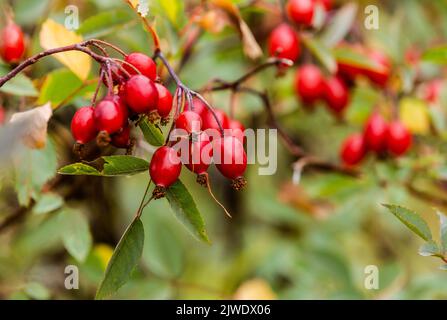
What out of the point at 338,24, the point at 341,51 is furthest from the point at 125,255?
the point at 338,24

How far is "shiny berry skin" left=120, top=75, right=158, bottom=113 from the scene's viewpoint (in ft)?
3.00

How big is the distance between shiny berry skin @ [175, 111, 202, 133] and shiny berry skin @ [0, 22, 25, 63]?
53 centimetres

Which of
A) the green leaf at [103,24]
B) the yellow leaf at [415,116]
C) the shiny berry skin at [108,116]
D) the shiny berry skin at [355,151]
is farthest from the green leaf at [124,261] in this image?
the yellow leaf at [415,116]

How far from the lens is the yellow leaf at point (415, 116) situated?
6.61 feet

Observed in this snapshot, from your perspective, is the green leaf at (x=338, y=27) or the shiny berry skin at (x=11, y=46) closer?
the shiny berry skin at (x=11, y=46)

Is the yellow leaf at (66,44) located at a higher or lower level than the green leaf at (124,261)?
higher

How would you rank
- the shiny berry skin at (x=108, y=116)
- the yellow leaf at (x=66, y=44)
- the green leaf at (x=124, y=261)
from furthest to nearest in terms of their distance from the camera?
the yellow leaf at (x=66, y=44) < the green leaf at (x=124, y=261) < the shiny berry skin at (x=108, y=116)

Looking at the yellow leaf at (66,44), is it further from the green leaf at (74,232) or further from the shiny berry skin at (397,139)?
the shiny berry skin at (397,139)

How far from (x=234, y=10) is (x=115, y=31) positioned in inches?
10.3

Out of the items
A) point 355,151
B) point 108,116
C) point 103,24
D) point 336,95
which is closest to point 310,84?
point 336,95

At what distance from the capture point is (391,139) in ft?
5.74

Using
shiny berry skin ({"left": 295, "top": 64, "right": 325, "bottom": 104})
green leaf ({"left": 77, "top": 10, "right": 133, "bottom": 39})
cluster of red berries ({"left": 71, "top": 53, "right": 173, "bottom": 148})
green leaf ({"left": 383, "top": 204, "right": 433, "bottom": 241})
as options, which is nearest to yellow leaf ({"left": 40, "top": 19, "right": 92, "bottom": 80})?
green leaf ({"left": 77, "top": 10, "right": 133, "bottom": 39})

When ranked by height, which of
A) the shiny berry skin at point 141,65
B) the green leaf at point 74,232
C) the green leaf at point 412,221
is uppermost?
the shiny berry skin at point 141,65

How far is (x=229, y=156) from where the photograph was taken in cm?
97
